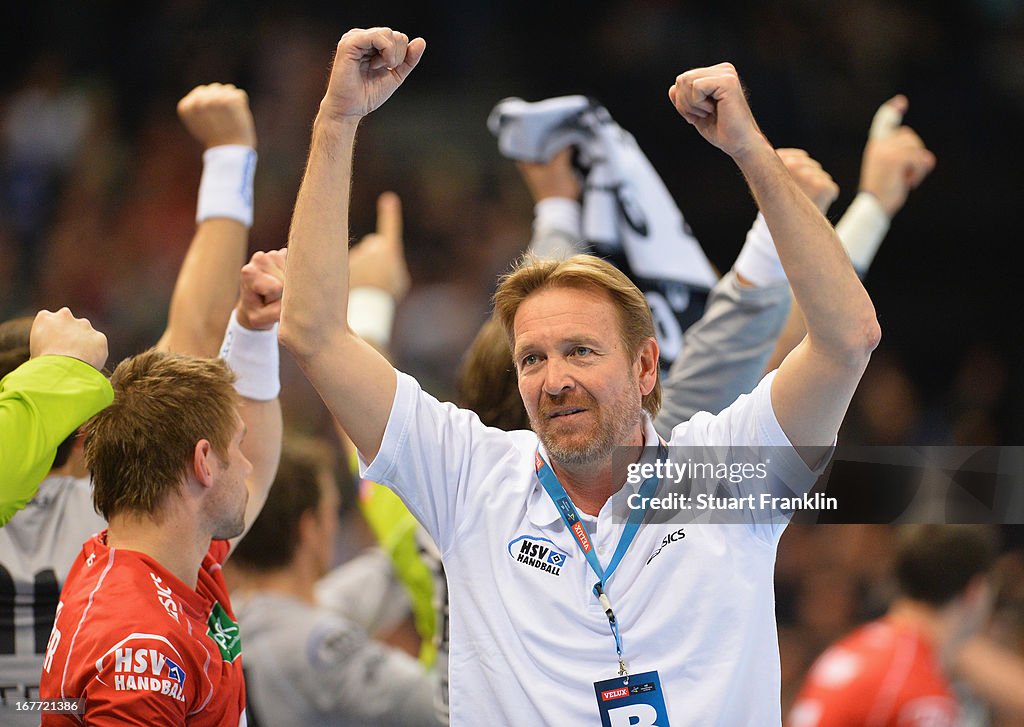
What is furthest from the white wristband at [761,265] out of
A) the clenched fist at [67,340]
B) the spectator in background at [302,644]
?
the clenched fist at [67,340]

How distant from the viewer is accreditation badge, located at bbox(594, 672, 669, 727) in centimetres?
224

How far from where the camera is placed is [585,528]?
2.45 meters

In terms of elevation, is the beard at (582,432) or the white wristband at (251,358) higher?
the white wristband at (251,358)

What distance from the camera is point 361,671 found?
3705 mm

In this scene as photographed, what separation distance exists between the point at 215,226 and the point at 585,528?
147 cm

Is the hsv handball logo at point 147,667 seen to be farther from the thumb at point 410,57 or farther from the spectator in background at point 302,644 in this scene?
the spectator in background at point 302,644

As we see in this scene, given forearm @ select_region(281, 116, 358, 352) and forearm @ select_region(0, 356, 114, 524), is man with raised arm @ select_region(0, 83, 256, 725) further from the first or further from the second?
forearm @ select_region(281, 116, 358, 352)

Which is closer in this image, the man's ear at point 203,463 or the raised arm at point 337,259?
the raised arm at point 337,259

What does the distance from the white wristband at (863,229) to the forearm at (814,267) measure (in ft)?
4.89

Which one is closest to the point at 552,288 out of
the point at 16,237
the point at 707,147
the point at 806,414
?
the point at 806,414

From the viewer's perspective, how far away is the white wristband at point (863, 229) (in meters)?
3.70

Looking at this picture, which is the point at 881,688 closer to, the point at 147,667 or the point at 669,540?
the point at 669,540
